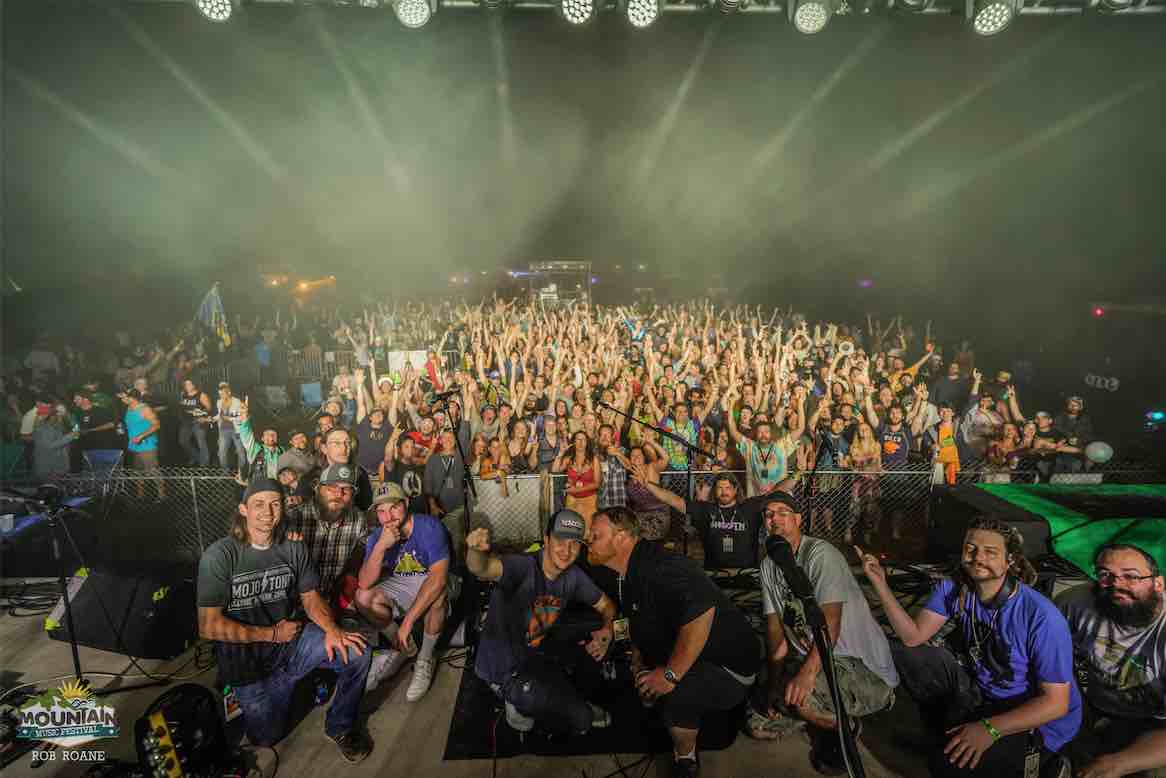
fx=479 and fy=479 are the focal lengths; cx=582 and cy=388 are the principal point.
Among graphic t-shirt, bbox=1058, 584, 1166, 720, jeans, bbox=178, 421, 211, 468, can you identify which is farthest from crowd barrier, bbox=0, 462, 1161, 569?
graphic t-shirt, bbox=1058, 584, 1166, 720

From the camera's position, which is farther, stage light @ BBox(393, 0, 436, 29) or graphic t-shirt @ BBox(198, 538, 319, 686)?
stage light @ BBox(393, 0, 436, 29)

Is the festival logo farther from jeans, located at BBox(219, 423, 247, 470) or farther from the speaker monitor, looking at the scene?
jeans, located at BBox(219, 423, 247, 470)

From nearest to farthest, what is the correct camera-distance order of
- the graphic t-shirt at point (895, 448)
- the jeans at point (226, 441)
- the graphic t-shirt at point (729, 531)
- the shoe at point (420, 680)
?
the shoe at point (420, 680)
the graphic t-shirt at point (729, 531)
the graphic t-shirt at point (895, 448)
the jeans at point (226, 441)

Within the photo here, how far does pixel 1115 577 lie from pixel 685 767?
8.22 ft

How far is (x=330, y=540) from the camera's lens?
12.4 feet

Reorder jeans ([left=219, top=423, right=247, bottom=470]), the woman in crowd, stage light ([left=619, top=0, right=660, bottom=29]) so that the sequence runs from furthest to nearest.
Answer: jeans ([left=219, top=423, right=247, bottom=470])
the woman in crowd
stage light ([left=619, top=0, right=660, bottom=29])

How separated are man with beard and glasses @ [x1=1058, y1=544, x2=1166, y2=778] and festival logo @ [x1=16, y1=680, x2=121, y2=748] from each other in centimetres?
558

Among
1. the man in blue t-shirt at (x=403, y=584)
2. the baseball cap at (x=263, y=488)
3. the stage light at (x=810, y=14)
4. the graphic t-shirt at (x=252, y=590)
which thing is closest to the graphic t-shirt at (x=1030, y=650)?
the man in blue t-shirt at (x=403, y=584)

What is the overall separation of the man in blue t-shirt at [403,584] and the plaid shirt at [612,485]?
6.39ft

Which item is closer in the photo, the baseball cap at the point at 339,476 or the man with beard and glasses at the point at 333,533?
the man with beard and glasses at the point at 333,533

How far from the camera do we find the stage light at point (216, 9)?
471cm

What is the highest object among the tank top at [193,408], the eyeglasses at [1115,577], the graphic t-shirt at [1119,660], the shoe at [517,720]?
the tank top at [193,408]

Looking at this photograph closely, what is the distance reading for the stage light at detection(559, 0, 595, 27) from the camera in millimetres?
4878

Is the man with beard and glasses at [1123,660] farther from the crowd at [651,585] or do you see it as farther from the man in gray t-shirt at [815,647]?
the man in gray t-shirt at [815,647]
